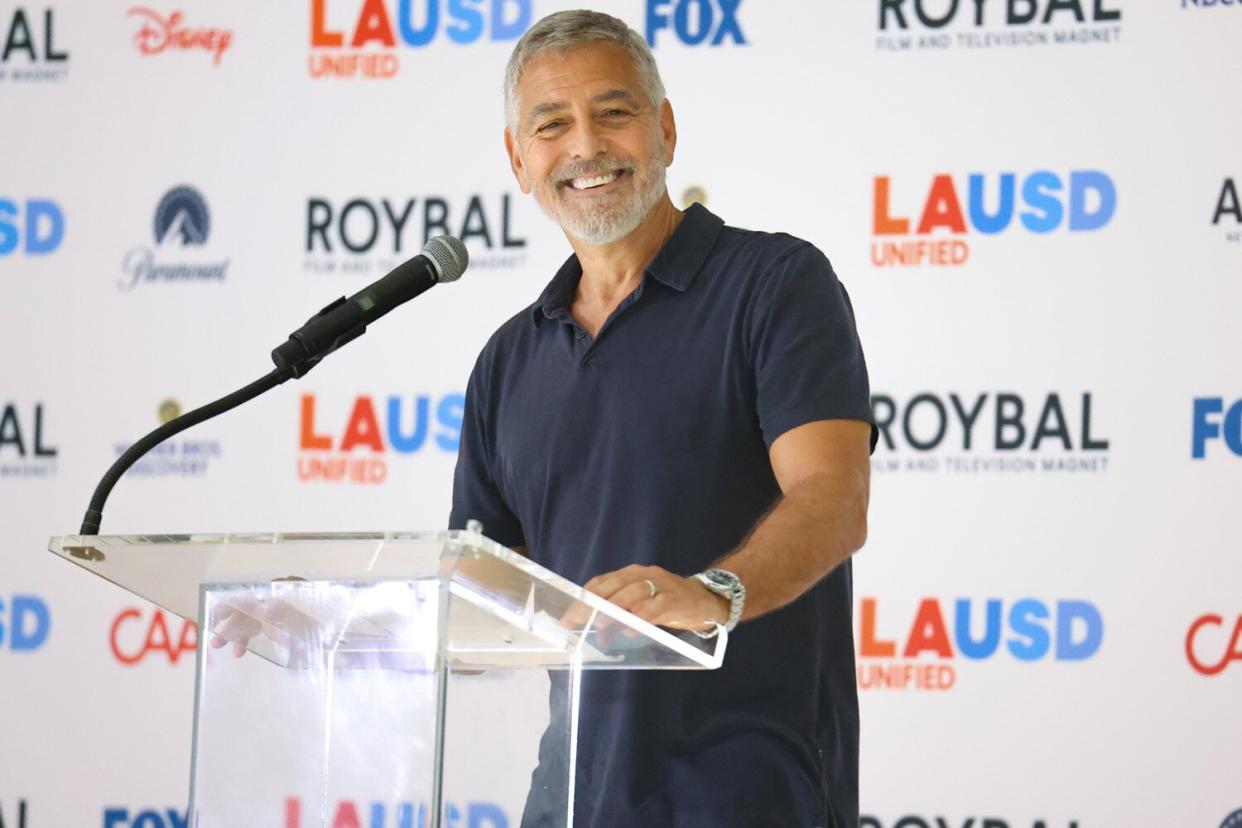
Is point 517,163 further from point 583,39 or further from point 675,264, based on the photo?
point 675,264

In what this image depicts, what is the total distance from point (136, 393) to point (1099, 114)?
238cm

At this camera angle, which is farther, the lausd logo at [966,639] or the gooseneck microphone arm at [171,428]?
the lausd logo at [966,639]

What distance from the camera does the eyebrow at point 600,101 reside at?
7.65 feet

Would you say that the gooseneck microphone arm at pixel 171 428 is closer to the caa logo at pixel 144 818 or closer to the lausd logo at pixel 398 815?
the lausd logo at pixel 398 815

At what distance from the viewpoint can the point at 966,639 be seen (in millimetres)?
3812

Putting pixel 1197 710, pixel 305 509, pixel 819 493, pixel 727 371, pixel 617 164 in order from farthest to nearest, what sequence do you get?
pixel 305 509, pixel 1197 710, pixel 617 164, pixel 727 371, pixel 819 493

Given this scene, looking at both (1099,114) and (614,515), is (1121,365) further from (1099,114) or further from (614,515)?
(614,515)

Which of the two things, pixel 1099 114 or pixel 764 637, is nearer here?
pixel 764 637

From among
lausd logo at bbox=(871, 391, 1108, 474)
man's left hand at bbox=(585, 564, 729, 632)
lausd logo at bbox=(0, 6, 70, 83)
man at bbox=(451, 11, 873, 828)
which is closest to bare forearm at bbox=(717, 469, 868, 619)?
man at bbox=(451, 11, 873, 828)

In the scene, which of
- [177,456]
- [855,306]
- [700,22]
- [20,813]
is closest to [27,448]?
[177,456]

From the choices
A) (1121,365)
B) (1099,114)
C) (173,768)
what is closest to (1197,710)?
(1121,365)

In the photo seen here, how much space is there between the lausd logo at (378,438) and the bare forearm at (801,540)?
2.26 metres

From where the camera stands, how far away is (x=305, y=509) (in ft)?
13.8

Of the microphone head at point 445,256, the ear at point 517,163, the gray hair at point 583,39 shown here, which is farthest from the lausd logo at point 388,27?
the microphone head at point 445,256
